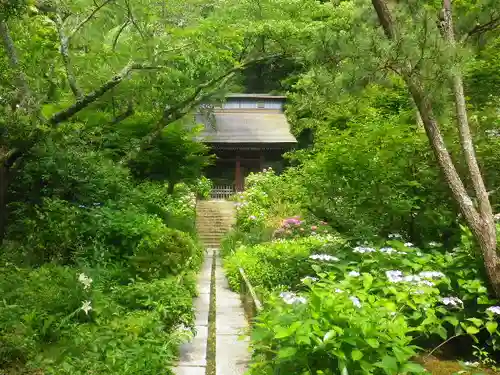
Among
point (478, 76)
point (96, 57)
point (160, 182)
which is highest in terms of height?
point (96, 57)

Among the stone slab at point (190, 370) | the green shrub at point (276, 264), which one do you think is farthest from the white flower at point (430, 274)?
the green shrub at point (276, 264)

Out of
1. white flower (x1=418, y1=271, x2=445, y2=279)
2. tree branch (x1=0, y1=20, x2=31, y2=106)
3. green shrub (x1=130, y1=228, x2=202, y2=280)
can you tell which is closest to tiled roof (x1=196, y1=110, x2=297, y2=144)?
green shrub (x1=130, y1=228, x2=202, y2=280)

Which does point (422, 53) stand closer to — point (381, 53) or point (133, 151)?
point (381, 53)

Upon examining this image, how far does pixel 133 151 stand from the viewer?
1366 centimetres

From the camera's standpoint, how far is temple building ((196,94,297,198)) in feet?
80.7

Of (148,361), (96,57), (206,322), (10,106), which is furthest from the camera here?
(96,57)

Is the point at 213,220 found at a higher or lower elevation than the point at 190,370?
higher

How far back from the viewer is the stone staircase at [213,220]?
18.3 meters

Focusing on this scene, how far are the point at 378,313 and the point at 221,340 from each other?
9.58ft

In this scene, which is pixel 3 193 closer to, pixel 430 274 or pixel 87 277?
pixel 87 277

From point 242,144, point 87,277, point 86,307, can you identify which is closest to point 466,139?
point 86,307

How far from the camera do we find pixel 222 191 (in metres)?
26.1

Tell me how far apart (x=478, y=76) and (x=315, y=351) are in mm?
9344

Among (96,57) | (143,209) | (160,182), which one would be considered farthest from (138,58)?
(160,182)
